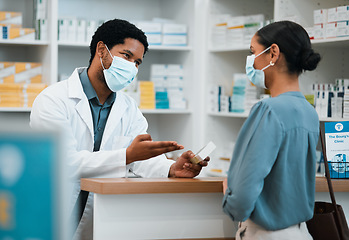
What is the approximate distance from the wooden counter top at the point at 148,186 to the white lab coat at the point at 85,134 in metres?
0.21

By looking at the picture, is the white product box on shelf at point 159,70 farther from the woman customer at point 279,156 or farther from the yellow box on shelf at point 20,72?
the woman customer at point 279,156

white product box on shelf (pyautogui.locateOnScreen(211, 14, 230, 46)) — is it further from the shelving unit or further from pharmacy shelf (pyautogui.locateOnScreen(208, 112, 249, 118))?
pharmacy shelf (pyautogui.locateOnScreen(208, 112, 249, 118))

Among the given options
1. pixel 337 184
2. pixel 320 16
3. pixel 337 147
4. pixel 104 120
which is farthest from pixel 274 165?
pixel 320 16

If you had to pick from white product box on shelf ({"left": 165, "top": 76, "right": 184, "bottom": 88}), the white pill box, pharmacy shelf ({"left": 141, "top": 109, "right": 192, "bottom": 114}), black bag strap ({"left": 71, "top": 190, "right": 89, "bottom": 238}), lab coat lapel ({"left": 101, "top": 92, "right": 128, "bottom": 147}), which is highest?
white product box on shelf ({"left": 165, "top": 76, "right": 184, "bottom": 88})

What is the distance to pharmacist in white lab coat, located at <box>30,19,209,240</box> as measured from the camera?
2.01m

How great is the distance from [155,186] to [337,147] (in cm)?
82

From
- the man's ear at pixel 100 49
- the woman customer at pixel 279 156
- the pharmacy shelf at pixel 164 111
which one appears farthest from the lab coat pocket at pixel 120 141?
the pharmacy shelf at pixel 164 111

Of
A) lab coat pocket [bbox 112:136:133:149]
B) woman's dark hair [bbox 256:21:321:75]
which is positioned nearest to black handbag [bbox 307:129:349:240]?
woman's dark hair [bbox 256:21:321:75]

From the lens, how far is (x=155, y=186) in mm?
1756

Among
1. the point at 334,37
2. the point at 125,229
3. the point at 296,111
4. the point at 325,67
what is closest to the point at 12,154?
the point at 296,111

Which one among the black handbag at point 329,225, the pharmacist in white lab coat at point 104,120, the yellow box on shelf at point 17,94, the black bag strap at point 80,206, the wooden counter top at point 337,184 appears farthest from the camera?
the yellow box on shelf at point 17,94

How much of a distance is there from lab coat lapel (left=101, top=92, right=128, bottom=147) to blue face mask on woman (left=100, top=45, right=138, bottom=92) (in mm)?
73

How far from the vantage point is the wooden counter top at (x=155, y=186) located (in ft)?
5.56

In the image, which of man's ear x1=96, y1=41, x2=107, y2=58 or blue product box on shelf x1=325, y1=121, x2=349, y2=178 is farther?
man's ear x1=96, y1=41, x2=107, y2=58
